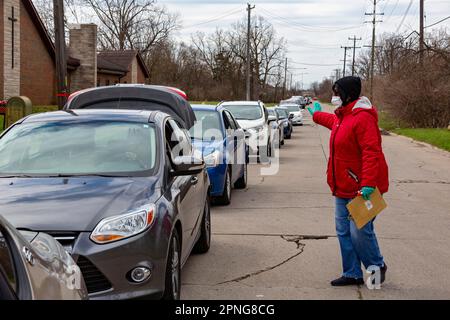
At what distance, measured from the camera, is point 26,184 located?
539 cm

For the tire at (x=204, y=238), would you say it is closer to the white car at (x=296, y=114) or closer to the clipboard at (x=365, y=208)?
the clipboard at (x=365, y=208)

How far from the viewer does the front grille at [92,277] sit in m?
4.48

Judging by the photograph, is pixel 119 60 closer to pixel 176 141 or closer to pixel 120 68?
pixel 120 68

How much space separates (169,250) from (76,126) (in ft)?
6.47

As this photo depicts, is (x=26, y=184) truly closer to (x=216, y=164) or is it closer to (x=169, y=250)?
(x=169, y=250)

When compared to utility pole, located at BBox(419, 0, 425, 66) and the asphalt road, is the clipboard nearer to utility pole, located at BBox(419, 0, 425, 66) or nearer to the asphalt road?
the asphalt road

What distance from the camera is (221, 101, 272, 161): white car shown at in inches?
743

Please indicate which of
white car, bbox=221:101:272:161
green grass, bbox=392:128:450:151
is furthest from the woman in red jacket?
green grass, bbox=392:128:450:151

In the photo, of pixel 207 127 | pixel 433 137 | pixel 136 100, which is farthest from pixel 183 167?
pixel 433 137

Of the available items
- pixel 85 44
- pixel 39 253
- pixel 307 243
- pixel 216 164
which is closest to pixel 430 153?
pixel 216 164

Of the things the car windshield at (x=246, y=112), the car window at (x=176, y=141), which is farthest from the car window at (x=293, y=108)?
the car window at (x=176, y=141)

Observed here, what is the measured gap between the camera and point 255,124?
1923cm

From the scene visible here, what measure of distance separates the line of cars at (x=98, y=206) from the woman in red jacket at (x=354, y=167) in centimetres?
130

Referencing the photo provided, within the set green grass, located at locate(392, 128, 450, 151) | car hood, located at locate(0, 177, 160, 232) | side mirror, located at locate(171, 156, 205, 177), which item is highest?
side mirror, located at locate(171, 156, 205, 177)
